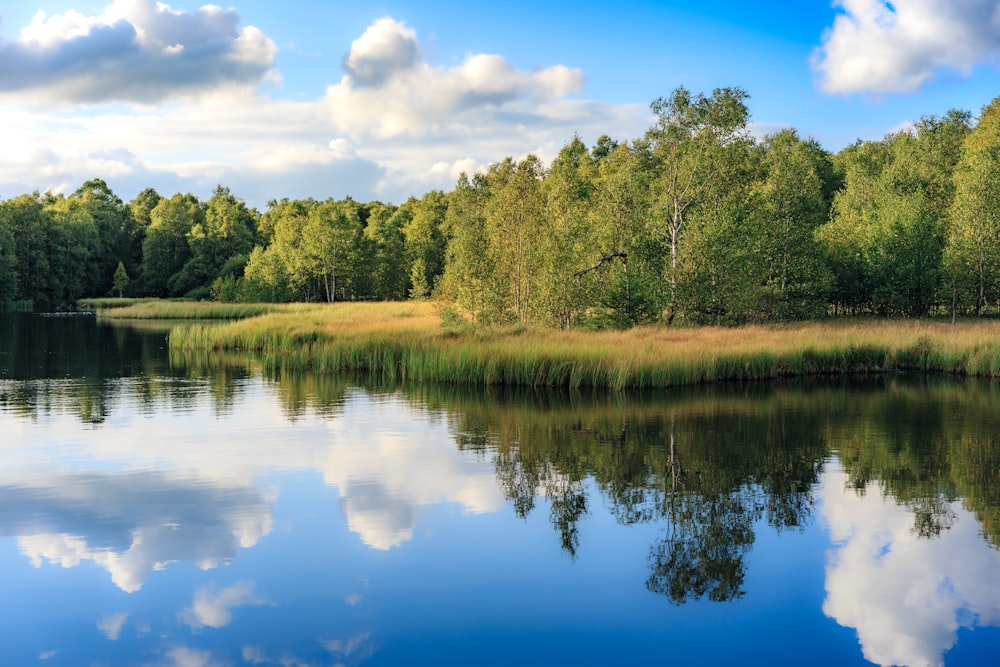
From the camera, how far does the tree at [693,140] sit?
37.6m

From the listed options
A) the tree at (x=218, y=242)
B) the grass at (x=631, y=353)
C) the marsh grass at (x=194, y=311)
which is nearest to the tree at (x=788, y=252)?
the grass at (x=631, y=353)

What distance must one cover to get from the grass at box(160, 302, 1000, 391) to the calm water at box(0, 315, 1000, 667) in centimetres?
506

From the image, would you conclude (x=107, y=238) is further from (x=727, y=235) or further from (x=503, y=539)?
(x=503, y=539)

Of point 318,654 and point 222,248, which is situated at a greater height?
point 222,248

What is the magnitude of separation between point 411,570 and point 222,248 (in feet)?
345

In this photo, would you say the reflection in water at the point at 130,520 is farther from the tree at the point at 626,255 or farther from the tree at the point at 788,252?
the tree at the point at 788,252

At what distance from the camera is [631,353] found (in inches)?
1035

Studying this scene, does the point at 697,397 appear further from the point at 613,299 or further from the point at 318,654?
the point at 318,654

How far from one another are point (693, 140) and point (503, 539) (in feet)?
99.2

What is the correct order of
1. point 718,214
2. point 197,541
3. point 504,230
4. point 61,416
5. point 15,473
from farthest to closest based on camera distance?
point 504,230 → point 718,214 → point 61,416 → point 15,473 → point 197,541

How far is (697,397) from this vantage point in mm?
23734

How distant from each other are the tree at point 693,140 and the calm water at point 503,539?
60.9 ft

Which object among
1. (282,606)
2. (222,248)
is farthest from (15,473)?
(222,248)

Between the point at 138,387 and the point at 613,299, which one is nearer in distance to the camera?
the point at 138,387
